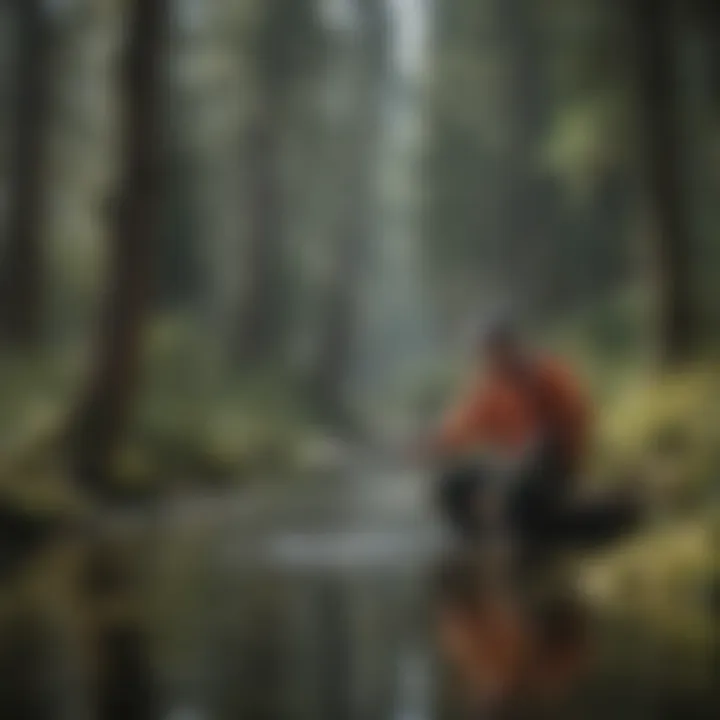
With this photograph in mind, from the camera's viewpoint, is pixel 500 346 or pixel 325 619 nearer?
pixel 325 619

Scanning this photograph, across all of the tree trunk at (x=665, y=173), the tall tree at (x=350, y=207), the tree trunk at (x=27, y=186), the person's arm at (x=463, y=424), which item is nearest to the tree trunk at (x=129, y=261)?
the tree trunk at (x=27, y=186)

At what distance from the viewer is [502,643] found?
7.04 feet

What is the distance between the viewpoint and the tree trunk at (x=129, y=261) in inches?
87.0

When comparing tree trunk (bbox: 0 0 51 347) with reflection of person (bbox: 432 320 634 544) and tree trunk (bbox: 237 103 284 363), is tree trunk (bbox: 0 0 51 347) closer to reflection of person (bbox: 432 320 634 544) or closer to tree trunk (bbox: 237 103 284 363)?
tree trunk (bbox: 237 103 284 363)

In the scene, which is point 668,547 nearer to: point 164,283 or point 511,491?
point 511,491

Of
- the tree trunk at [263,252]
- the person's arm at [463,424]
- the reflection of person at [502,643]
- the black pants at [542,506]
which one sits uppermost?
the tree trunk at [263,252]

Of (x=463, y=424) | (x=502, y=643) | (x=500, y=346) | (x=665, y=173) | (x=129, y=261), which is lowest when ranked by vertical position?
(x=502, y=643)

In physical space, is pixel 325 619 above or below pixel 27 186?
below

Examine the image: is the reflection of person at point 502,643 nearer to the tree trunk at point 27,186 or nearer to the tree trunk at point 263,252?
the tree trunk at point 263,252

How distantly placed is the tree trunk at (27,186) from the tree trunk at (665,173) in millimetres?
930

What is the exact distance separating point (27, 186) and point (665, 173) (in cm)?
99

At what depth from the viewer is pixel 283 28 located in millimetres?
2271

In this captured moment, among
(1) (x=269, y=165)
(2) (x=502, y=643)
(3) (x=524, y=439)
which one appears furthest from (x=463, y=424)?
(1) (x=269, y=165)

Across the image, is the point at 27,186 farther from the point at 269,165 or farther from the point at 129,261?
the point at 269,165
